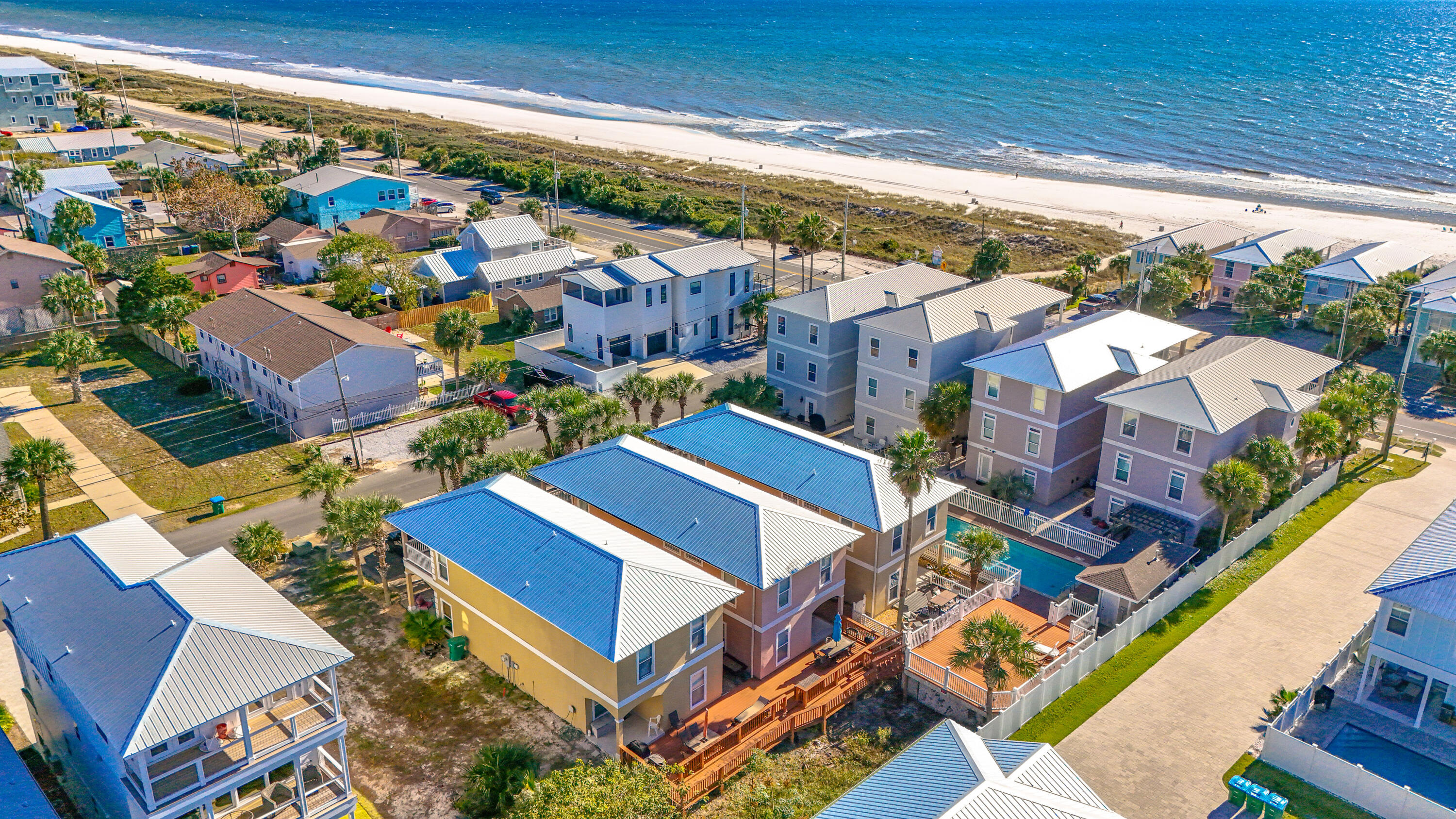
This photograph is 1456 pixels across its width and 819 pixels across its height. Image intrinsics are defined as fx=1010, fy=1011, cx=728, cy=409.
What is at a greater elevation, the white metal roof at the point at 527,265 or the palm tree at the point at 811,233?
the palm tree at the point at 811,233

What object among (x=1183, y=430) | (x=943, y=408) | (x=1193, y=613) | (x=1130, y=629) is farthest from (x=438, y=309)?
(x=1193, y=613)

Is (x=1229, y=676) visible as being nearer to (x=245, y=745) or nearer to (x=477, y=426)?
(x=477, y=426)

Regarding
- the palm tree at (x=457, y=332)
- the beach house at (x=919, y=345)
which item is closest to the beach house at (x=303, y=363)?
the palm tree at (x=457, y=332)

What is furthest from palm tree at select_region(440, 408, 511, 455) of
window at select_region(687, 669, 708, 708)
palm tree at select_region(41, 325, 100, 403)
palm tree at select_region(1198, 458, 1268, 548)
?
palm tree at select_region(1198, 458, 1268, 548)

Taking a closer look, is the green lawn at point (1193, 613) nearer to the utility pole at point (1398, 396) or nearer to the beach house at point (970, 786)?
the utility pole at point (1398, 396)

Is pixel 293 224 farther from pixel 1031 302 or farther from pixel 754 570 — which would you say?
pixel 754 570
